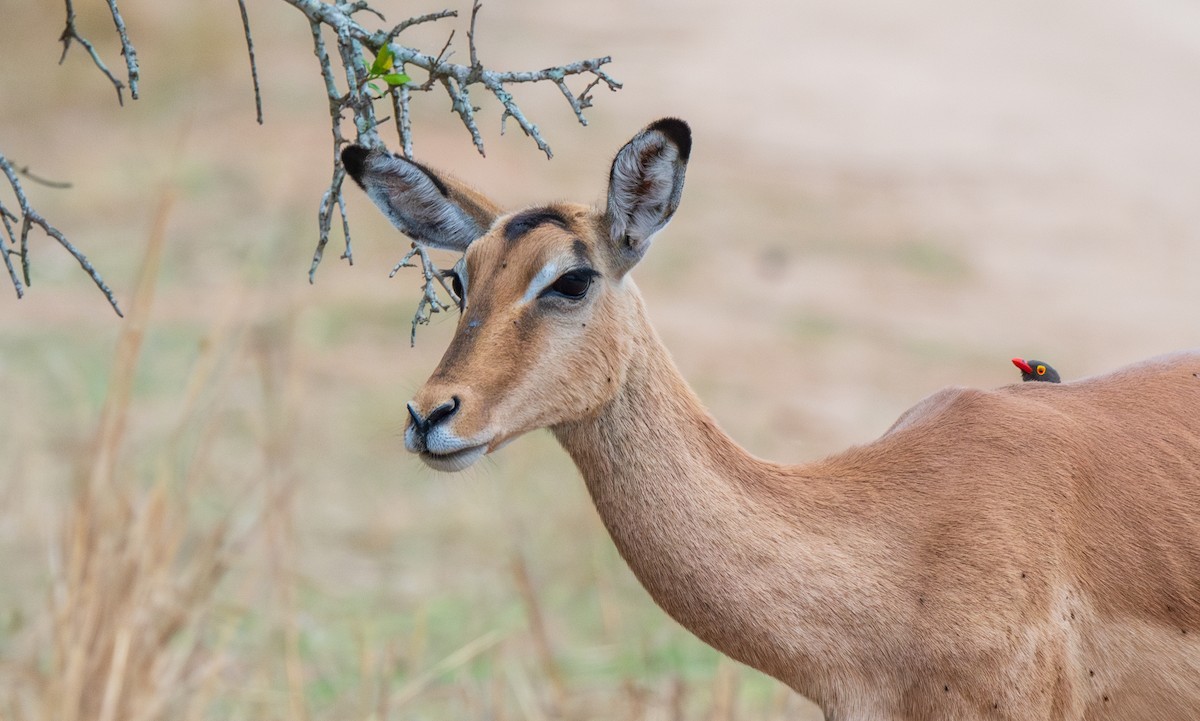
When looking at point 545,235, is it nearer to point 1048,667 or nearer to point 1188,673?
point 1048,667

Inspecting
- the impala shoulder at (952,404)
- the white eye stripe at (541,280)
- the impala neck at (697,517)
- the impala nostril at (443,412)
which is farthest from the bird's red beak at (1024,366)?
the impala nostril at (443,412)

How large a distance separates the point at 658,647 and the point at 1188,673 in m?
4.56

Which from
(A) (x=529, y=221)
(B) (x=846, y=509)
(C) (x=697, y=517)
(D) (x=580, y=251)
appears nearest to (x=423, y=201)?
(A) (x=529, y=221)

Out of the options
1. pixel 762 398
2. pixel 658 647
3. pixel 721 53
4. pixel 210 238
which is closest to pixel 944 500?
pixel 658 647

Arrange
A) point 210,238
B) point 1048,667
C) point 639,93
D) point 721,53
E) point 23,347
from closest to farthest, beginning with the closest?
point 1048,667
point 23,347
point 210,238
point 639,93
point 721,53

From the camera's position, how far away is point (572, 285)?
14.7 ft

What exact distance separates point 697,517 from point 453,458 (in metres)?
0.80

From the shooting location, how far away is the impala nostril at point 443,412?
4.00 metres

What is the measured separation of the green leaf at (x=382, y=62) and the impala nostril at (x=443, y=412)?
963 mm

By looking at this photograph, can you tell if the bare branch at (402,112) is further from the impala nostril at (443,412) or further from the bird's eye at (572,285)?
the impala nostril at (443,412)

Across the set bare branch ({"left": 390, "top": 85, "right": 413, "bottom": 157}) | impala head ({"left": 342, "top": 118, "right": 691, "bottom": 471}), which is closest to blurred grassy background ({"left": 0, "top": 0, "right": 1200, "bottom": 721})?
impala head ({"left": 342, "top": 118, "right": 691, "bottom": 471})

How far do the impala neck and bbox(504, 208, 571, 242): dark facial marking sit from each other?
441mm

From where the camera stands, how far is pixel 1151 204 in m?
20.5

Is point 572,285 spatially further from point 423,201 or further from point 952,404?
point 952,404
